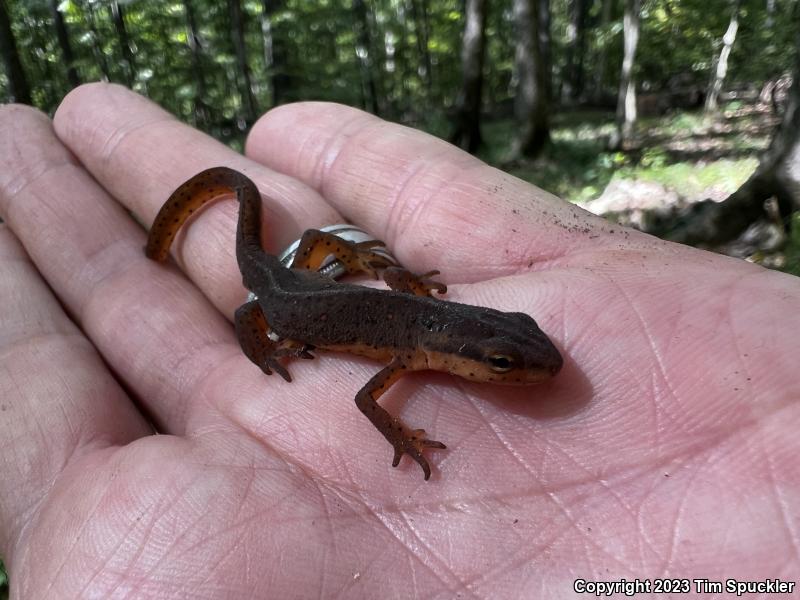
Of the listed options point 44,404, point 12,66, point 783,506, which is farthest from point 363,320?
point 12,66

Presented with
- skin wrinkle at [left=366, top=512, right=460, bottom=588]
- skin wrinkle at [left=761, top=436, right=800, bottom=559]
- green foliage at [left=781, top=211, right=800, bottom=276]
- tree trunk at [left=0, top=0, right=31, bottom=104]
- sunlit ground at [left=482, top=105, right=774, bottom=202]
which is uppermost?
tree trunk at [left=0, top=0, right=31, bottom=104]

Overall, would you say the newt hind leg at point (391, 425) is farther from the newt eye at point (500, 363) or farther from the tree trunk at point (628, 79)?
the tree trunk at point (628, 79)

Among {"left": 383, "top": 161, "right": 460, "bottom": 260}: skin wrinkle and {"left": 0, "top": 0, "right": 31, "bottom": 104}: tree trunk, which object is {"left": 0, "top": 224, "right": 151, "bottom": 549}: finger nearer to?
{"left": 383, "top": 161, "right": 460, "bottom": 260}: skin wrinkle

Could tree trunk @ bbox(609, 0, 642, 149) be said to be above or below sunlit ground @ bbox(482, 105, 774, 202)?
above

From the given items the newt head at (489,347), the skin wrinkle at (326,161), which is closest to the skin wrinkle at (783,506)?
the newt head at (489,347)

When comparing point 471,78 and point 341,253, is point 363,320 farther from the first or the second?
point 471,78

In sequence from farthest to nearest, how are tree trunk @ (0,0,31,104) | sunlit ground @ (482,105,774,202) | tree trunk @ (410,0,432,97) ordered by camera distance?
tree trunk @ (410,0,432,97), sunlit ground @ (482,105,774,202), tree trunk @ (0,0,31,104)

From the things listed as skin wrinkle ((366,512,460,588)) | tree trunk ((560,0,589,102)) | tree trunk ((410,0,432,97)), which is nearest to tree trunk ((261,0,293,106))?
tree trunk ((410,0,432,97))
